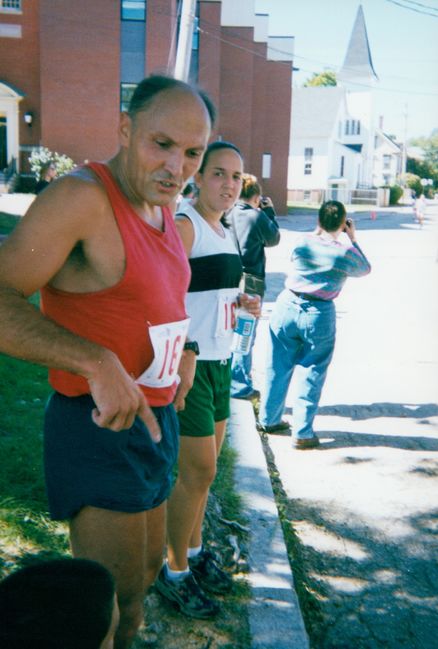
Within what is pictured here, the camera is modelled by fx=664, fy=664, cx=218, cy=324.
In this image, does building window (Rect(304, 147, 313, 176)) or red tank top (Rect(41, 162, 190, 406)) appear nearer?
red tank top (Rect(41, 162, 190, 406))

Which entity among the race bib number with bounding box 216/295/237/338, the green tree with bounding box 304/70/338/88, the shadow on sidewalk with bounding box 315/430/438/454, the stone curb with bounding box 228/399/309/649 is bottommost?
the shadow on sidewalk with bounding box 315/430/438/454

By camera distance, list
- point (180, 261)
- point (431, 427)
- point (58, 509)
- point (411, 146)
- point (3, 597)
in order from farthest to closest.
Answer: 1. point (411, 146)
2. point (431, 427)
3. point (180, 261)
4. point (58, 509)
5. point (3, 597)

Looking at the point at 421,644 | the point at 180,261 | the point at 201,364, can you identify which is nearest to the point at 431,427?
the point at 421,644

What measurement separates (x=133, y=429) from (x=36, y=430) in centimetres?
305

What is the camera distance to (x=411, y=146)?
444 feet

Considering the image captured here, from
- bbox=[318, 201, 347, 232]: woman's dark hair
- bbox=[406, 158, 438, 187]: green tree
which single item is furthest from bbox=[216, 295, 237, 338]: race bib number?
bbox=[406, 158, 438, 187]: green tree

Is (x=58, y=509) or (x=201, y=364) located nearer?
(x=58, y=509)

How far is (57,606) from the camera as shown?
134 centimetres

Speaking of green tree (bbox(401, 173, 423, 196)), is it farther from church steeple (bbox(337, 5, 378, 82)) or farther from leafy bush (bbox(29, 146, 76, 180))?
leafy bush (bbox(29, 146, 76, 180))

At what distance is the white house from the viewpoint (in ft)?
201

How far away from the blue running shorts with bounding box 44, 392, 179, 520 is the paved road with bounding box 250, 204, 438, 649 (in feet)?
5.46

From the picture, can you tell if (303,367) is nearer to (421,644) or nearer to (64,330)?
(421,644)

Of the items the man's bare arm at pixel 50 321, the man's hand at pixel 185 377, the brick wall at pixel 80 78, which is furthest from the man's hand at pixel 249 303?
the brick wall at pixel 80 78

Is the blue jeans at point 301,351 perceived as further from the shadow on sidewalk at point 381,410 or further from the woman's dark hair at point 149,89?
the woman's dark hair at point 149,89
